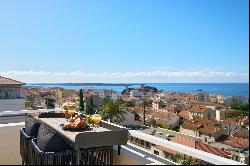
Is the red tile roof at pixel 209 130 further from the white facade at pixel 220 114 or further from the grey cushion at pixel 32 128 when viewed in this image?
the grey cushion at pixel 32 128

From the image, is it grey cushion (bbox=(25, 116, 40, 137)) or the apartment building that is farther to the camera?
the apartment building

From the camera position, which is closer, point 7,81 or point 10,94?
point 10,94

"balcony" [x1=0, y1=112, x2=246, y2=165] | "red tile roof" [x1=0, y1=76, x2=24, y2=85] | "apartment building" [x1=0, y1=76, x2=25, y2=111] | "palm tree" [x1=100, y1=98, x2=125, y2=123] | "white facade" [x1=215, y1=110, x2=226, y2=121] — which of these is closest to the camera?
"balcony" [x1=0, y1=112, x2=246, y2=165]

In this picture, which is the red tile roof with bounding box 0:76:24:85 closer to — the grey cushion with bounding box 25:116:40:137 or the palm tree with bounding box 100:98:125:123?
the grey cushion with bounding box 25:116:40:137

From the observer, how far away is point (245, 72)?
1685mm

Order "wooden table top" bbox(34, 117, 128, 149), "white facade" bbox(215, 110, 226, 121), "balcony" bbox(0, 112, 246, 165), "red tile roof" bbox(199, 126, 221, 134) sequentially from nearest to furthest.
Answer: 1. "balcony" bbox(0, 112, 246, 165)
2. "wooden table top" bbox(34, 117, 128, 149)
3. "red tile roof" bbox(199, 126, 221, 134)
4. "white facade" bbox(215, 110, 226, 121)

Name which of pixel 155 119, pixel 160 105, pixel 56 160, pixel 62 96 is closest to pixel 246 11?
pixel 56 160

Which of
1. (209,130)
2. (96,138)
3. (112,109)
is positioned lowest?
(209,130)

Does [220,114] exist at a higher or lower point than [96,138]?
lower

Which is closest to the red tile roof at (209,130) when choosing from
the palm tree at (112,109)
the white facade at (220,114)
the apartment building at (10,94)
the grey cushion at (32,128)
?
the palm tree at (112,109)

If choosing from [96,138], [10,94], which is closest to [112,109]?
[10,94]

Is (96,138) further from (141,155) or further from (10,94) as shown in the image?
(10,94)

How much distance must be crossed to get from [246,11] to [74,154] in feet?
5.07

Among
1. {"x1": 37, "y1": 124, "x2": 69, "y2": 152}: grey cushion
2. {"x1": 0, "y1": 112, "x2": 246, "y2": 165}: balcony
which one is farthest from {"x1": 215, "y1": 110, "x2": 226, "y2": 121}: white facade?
{"x1": 37, "y1": 124, "x2": 69, "y2": 152}: grey cushion
